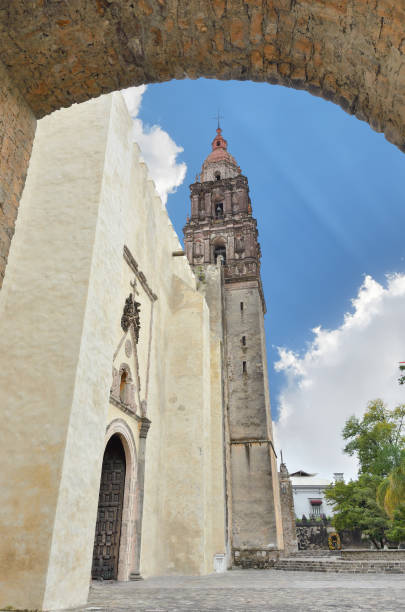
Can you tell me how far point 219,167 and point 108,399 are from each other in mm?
25281

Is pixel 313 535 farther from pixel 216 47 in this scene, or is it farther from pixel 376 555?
pixel 216 47

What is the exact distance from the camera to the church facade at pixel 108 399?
5.34 metres

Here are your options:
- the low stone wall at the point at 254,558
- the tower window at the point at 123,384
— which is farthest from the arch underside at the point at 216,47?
the low stone wall at the point at 254,558

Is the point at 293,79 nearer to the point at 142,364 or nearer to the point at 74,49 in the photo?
the point at 74,49

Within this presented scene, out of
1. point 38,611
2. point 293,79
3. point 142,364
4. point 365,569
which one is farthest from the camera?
point 365,569

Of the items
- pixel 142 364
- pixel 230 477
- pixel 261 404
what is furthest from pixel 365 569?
pixel 142 364

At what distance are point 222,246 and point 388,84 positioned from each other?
2247cm

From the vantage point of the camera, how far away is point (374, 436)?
2609cm

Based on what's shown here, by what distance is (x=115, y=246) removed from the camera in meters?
7.61

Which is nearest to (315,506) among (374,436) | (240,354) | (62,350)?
(374,436)

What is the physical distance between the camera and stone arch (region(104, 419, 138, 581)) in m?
9.07

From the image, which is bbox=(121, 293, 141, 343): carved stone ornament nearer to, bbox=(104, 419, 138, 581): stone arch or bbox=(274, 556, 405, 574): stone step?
bbox=(104, 419, 138, 581): stone arch

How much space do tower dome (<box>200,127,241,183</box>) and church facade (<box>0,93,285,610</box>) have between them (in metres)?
12.2

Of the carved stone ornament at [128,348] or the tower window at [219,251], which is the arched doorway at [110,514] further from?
the tower window at [219,251]
